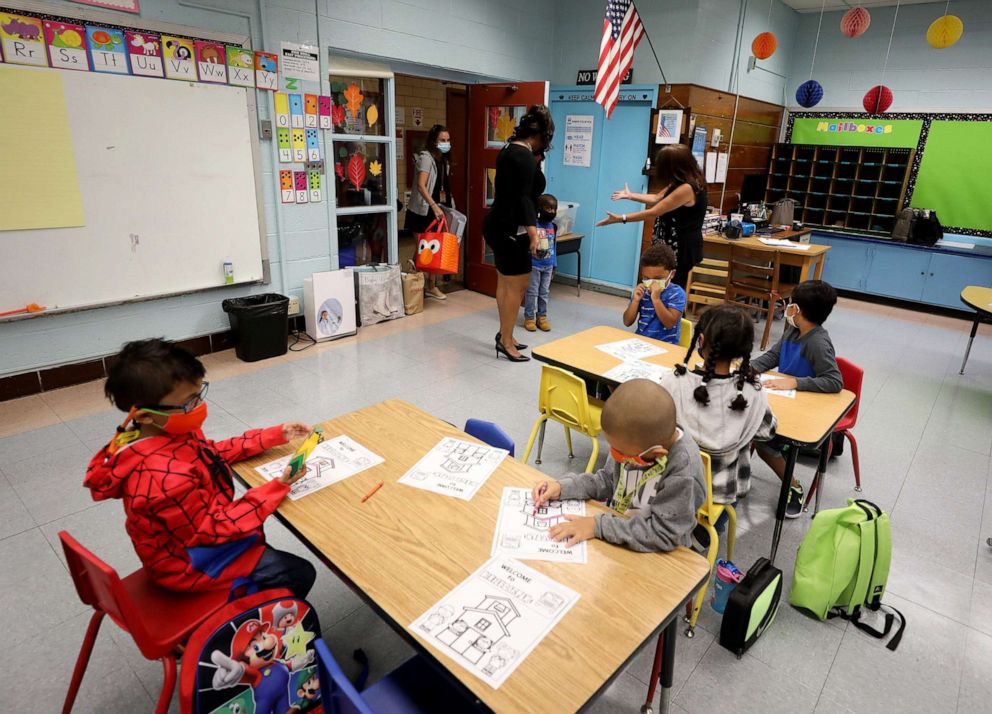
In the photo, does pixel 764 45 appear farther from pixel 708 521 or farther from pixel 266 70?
pixel 708 521

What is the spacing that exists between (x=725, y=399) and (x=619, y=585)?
0.90 meters

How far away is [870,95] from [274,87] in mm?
5617

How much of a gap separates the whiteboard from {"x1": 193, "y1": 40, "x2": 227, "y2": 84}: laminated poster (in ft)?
0.21

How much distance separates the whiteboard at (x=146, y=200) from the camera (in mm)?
3643

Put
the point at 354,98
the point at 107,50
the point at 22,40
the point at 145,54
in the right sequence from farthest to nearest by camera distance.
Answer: the point at 354,98, the point at 145,54, the point at 107,50, the point at 22,40

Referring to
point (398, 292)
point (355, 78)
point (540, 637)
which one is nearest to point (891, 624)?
point (540, 637)

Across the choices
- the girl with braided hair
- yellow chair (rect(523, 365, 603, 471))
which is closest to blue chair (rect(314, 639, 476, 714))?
the girl with braided hair

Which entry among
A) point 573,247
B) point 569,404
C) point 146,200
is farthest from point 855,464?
point 146,200

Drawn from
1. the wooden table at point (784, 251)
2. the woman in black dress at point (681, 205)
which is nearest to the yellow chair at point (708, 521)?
the woman in black dress at point (681, 205)

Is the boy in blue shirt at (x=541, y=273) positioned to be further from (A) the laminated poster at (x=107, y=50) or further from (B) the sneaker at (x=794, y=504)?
(A) the laminated poster at (x=107, y=50)

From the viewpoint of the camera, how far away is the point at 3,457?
3.07 meters

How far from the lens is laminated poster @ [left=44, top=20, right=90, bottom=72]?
135 inches

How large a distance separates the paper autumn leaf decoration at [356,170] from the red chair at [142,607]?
4337mm

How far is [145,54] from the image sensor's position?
3.80m
